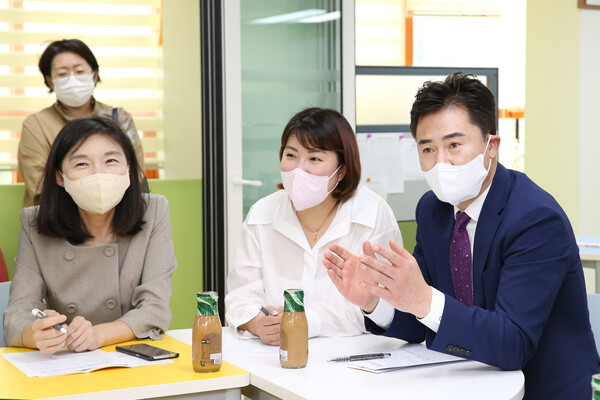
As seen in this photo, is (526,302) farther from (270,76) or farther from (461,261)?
(270,76)

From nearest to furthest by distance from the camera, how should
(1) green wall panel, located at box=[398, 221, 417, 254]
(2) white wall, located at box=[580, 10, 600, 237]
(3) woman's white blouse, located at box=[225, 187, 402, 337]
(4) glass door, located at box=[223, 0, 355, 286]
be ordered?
(3) woman's white blouse, located at box=[225, 187, 402, 337] < (4) glass door, located at box=[223, 0, 355, 286] < (1) green wall panel, located at box=[398, 221, 417, 254] < (2) white wall, located at box=[580, 10, 600, 237]

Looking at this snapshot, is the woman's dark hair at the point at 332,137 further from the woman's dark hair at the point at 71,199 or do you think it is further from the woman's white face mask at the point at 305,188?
the woman's dark hair at the point at 71,199

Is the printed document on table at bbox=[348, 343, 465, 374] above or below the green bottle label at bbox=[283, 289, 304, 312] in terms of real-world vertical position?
below

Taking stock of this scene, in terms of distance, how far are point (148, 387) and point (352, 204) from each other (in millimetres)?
1089

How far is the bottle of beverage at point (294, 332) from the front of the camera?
1775mm

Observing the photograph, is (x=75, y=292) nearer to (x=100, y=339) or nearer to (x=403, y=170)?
(x=100, y=339)

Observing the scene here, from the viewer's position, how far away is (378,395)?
1575mm

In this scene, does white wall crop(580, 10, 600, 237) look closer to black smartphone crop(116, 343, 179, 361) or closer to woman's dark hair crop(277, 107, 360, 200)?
woman's dark hair crop(277, 107, 360, 200)

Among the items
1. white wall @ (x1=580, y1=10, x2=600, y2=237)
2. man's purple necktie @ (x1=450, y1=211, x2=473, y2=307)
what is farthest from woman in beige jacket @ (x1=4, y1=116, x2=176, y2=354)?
white wall @ (x1=580, y1=10, x2=600, y2=237)

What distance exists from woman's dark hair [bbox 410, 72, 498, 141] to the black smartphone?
3.05 ft

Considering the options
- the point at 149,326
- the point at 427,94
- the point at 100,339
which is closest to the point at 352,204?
the point at 427,94

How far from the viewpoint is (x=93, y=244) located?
2.30 m

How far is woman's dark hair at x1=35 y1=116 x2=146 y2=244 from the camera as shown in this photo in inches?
89.3

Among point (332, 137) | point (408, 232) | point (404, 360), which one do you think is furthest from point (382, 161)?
point (404, 360)
